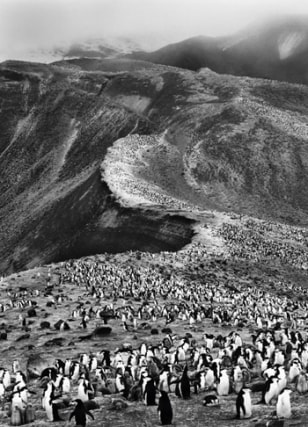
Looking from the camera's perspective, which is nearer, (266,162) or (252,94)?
(266,162)

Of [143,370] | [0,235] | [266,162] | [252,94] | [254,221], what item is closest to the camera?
[143,370]

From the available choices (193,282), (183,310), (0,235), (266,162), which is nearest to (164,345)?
(183,310)

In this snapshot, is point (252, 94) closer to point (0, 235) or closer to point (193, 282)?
point (0, 235)

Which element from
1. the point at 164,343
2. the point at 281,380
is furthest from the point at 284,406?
the point at 164,343

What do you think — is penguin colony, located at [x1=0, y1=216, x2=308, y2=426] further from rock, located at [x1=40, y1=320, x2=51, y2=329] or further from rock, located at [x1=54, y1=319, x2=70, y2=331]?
rock, located at [x1=40, y1=320, x2=51, y2=329]

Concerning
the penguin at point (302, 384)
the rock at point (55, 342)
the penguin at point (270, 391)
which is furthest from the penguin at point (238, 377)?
the rock at point (55, 342)
